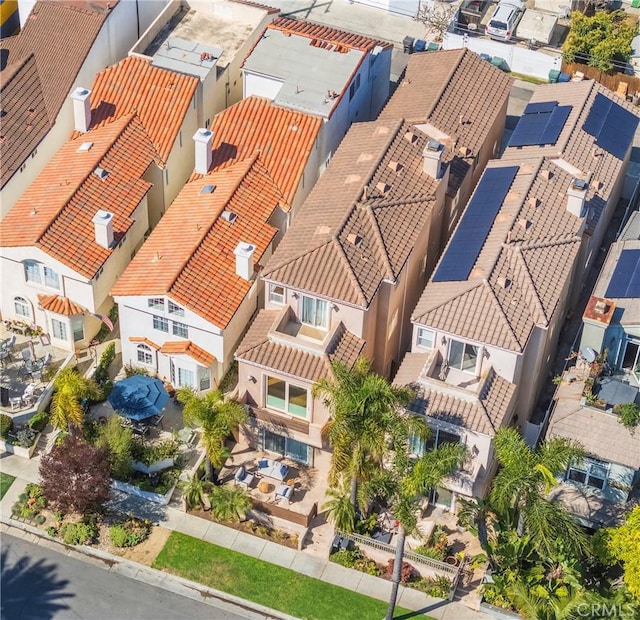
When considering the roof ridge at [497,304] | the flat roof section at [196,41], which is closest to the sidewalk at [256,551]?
the roof ridge at [497,304]

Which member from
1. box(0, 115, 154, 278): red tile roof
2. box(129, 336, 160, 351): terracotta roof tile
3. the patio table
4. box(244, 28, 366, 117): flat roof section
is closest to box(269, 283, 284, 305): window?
box(129, 336, 160, 351): terracotta roof tile

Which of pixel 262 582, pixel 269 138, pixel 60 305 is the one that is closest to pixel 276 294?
pixel 60 305

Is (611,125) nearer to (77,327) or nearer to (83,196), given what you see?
(83,196)

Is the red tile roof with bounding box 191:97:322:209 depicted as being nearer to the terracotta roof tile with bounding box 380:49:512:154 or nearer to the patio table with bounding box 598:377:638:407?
the terracotta roof tile with bounding box 380:49:512:154

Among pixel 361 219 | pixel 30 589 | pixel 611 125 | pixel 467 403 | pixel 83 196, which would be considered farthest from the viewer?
pixel 611 125

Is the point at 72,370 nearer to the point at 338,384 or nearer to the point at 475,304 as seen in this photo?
the point at 338,384

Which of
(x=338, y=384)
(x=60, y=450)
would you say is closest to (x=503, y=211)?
(x=338, y=384)

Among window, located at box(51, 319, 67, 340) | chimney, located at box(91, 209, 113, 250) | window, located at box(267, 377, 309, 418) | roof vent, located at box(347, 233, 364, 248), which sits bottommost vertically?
window, located at box(267, 377, 309, 418)
